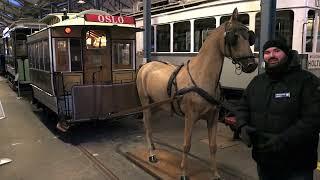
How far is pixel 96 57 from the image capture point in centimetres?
827

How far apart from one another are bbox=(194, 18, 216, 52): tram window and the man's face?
6.64 metres

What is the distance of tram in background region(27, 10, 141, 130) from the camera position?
7.14 m

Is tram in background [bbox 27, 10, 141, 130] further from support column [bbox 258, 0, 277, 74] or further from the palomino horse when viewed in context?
support column [bbox 258, 0, 277, 74]

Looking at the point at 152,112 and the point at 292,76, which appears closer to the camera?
the point at 292,76

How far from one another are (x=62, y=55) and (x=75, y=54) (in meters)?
0.30

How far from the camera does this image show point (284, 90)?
2557mm

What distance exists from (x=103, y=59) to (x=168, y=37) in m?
3.41

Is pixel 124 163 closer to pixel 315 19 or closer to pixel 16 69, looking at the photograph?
pixel 315 19

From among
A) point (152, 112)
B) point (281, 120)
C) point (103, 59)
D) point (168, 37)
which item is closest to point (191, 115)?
point (152, 112)

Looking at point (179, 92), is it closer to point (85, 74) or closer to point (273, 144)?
point (273, 144)

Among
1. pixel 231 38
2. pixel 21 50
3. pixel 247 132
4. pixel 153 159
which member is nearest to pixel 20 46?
pixel 21 50

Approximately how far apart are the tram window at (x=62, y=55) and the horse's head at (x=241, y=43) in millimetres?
4617

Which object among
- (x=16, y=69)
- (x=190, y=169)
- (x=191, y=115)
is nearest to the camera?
(x=191, y=115)

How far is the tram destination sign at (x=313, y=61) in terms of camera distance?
7.40m
